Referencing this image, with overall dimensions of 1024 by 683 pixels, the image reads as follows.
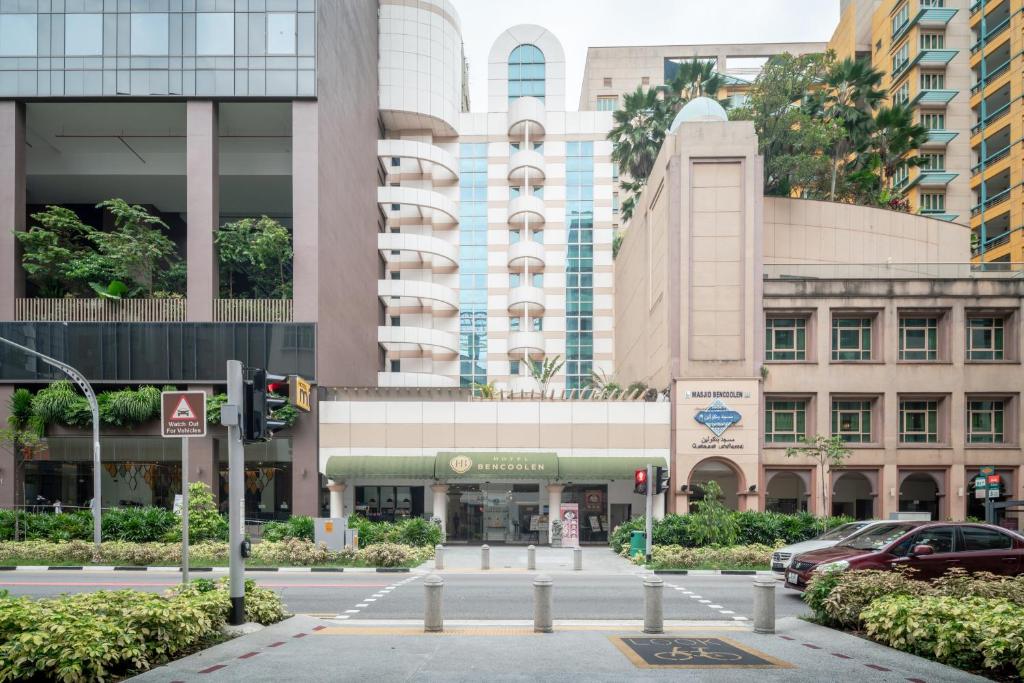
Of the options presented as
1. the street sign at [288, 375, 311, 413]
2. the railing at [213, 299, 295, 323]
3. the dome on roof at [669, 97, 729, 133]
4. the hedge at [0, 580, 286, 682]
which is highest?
the dome on roof at [669, 97, 729, 133]

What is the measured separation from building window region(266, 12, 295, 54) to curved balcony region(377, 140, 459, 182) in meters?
16.1

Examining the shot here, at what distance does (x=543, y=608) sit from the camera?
12227 millimetres

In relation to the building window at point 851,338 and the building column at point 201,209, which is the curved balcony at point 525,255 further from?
the building window at point 851,338

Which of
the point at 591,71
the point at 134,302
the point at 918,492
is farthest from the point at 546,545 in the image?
the point at 591,71

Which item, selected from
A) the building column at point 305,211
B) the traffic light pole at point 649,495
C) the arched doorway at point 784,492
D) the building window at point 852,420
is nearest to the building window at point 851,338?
the building window at point 852,420

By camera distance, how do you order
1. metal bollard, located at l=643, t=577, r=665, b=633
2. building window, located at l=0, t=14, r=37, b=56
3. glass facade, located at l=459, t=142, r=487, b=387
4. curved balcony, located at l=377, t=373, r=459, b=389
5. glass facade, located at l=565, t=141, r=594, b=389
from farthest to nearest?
glass facade, located at l=565, t=141, r=594, b=389
glass facade, located at l=459, t=142, r=487, b=387
curved balcony, located at l=377, t=373, r=459, b=389
building window, located at l=0, t=14, r=37, b=56
metal bollard, located at l=643, t=577, r=665, b=633

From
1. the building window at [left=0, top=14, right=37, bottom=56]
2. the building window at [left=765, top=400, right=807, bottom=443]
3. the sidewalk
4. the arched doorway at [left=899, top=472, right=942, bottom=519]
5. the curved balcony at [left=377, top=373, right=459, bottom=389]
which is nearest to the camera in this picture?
the sidewalk

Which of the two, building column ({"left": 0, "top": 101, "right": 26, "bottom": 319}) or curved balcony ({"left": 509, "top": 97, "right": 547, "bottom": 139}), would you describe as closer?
building column ({"left": 0, "top": 101, "right": 26, "bottom": 319})

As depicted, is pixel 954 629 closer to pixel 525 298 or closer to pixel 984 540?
pixel 984 540

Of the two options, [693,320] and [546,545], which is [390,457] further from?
[693,320]

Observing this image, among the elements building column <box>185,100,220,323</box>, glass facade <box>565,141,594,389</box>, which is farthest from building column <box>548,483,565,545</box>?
glass facade <box>565,141,594,389</box>

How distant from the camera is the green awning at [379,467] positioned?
31828 millimetres

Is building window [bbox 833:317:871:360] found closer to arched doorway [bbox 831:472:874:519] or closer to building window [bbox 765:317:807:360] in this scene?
building window [bbox 765:317:807:360]

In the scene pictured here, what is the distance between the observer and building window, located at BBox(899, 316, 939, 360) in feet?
110
